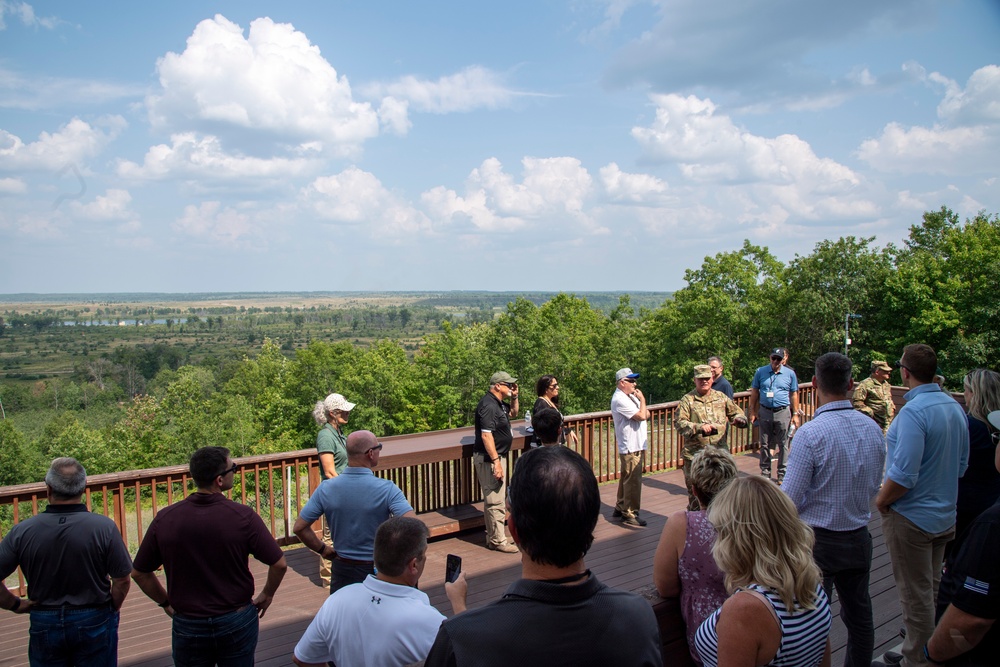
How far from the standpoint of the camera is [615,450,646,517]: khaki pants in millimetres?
6320

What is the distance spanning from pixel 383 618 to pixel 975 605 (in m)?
1.80

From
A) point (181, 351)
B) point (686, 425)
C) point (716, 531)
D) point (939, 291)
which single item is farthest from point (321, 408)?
point (181, 351)

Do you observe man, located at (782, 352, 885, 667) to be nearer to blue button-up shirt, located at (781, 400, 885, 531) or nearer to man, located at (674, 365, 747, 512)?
blue button-up shirt, located at (781, 400, 885, 531)

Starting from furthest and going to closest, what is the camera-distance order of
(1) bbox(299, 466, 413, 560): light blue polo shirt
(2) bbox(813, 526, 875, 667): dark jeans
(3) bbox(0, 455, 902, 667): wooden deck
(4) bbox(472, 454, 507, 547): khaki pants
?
(4) bbox(472, 454, 507, 547): khaki pants → (3) bbox(0, 455, 902, 667): wooden deck → (1) bbox(299, 466, 413, 560): light blue polo shirt → (2) bbox(813, 526, 875, 667): dark jeans

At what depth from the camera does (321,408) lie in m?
5.20

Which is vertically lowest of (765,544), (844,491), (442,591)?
(442,591)

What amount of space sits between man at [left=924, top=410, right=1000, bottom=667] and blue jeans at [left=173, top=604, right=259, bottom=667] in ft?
8.76

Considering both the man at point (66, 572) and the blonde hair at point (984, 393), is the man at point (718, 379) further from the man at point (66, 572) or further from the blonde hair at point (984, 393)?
the man at point (66, 572)

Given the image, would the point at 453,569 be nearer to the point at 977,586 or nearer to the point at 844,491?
the point at 977,586

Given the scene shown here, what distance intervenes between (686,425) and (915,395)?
2743 millimetres

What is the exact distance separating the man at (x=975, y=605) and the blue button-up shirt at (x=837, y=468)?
1.02m

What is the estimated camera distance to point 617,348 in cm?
5606

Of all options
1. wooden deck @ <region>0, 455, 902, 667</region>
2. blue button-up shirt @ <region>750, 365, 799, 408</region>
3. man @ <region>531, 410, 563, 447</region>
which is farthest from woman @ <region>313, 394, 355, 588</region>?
blue button-up shirt @ <region>750, 365, 799, 408</region>

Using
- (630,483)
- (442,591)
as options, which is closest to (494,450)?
(442,591)
